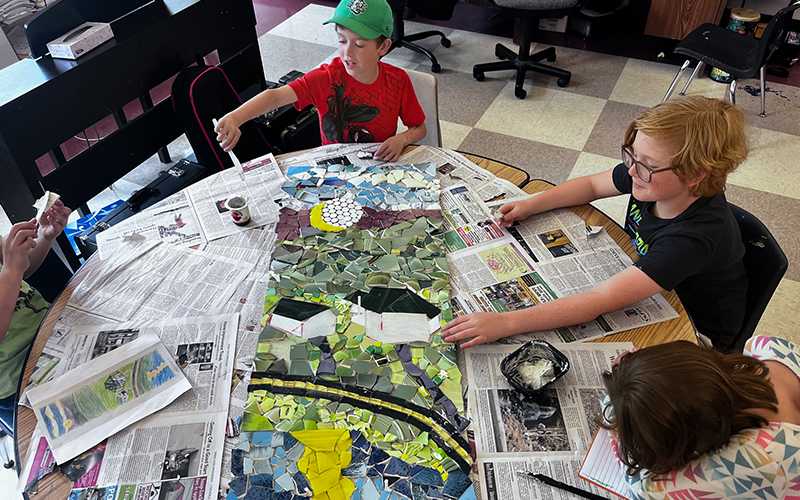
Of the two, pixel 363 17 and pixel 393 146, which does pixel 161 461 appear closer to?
pixel 393 146

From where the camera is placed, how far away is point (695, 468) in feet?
2.90

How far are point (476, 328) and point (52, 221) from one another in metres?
1.19

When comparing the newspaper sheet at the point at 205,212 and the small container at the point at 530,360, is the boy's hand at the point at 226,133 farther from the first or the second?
the small container at the point at 530,360

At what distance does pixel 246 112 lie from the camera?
167cm

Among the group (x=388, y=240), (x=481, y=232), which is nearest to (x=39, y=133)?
(x=388, y=240)

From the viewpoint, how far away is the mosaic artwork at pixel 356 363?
3.15 feet

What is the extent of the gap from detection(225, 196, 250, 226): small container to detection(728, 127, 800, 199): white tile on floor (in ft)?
8.12

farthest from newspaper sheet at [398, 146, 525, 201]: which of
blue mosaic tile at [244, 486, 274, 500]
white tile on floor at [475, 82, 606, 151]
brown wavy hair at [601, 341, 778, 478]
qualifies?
white tile on floor at [475, 82, 606, 151]

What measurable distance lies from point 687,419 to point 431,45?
12.3ft

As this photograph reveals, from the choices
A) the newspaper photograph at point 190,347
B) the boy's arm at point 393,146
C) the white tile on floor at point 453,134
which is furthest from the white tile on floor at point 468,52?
the newspaper photograph at point 190,347

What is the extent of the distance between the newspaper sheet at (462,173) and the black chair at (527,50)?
1.84m

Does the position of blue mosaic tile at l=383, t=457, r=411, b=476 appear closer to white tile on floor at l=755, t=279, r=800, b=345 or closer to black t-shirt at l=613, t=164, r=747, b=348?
black t-shirt at l=613, t=164, r=747, b=348

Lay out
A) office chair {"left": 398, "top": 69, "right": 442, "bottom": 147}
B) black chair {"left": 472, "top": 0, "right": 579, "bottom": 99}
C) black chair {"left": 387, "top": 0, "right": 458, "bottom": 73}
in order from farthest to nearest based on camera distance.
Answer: black chair {"left": 387, "top": 0, "right": 458, "bottom": 73} < black chair {"left": 472, "top": 0, "right": 579, "bottom": 99} < office chair {"left": 398, "top": 69, "right": 442, "bottom": 147}

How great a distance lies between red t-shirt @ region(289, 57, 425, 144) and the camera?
6.00ft
